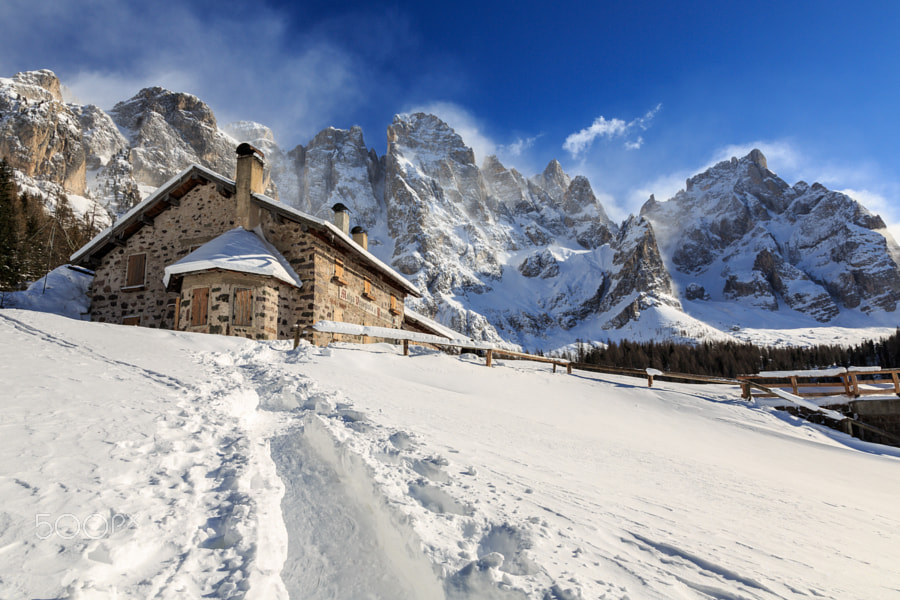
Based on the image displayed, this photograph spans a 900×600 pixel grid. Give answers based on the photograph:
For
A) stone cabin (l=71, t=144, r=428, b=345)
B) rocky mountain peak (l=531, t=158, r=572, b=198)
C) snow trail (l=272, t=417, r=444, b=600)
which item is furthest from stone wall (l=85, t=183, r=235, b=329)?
rocky mountain peak (l=531, t=158, r=572, b=198)

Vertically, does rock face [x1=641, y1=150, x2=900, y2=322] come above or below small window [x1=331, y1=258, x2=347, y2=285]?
above

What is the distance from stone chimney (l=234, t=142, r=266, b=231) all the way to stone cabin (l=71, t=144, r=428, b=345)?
0.03 m

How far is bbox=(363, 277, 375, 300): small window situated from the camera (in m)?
18.1

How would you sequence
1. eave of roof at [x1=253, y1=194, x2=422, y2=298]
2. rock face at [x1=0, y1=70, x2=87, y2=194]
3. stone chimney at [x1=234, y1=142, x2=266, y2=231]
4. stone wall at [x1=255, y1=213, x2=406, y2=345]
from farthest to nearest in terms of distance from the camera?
rock face at [x1=0, y1=70, x2=87, y2=194], stone chimney at [x1=234, y1=142, x2=266, y2=231], stone wall at [x1=255, y1=213, x2=406, y2=345], eave of roof at [x1=253, y1=194, x2=422, y2=298]

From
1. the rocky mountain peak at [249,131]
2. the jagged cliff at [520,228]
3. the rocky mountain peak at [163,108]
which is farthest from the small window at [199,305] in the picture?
the rocky mountain peak at [249,131]

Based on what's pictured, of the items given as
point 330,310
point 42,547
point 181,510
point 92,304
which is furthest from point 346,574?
point 92,304

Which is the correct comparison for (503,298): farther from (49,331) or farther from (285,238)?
(49,331)

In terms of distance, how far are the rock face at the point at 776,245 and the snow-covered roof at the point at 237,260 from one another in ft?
439

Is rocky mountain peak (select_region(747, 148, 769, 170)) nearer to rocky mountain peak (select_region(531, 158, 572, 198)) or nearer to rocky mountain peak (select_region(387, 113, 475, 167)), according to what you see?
rocky mountain peak (select_region(531, 158, 572, 198))

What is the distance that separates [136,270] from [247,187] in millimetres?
5183

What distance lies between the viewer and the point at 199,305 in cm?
1327

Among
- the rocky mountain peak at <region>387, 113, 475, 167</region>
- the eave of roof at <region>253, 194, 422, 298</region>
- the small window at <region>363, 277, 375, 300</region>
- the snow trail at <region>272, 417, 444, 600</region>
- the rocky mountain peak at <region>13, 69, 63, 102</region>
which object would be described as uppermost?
the rocky mountain peak at <region>387, 113, 475, 167</region>

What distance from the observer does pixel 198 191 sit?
1623 centimetres

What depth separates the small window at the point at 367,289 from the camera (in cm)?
1814
